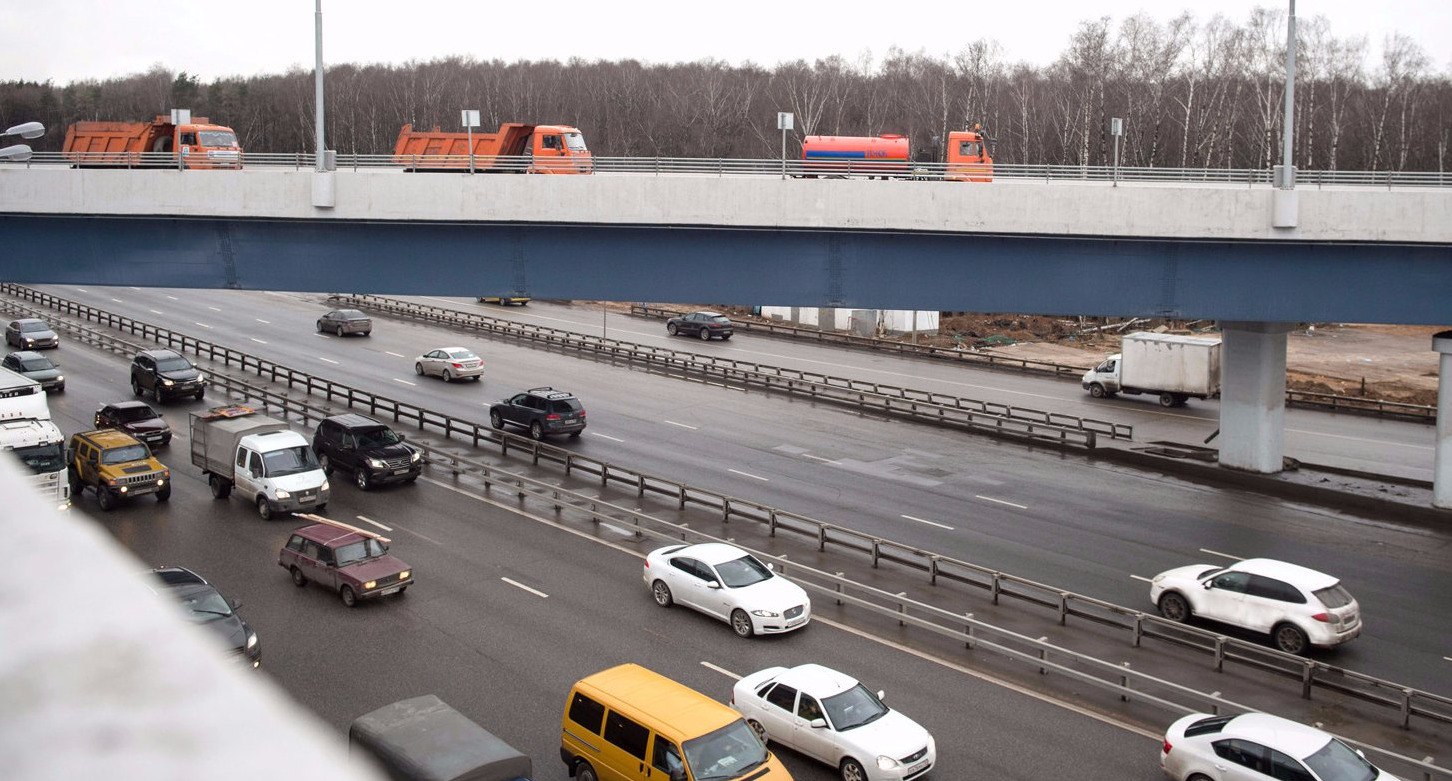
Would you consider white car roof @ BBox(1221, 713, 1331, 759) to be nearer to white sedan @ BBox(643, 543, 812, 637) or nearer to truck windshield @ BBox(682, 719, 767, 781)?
truck windshield @ BBox(682, 719, 767, 781)

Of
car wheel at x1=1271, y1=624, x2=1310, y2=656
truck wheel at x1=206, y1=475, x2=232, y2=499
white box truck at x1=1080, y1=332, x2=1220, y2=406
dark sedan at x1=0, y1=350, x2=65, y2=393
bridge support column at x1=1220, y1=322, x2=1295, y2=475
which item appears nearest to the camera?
car wheel at x1=1271, y1=624, x2=1310, y2=656

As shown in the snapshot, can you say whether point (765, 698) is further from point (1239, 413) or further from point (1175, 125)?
point (1175, 125)

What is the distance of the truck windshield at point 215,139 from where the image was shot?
3706 cm

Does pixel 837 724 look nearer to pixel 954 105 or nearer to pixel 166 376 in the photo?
pixel 166 376

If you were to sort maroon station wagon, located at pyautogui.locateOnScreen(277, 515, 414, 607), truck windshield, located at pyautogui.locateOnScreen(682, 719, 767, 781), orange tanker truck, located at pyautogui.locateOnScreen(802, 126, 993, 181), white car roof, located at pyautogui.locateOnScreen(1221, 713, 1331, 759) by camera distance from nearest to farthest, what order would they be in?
truck windshield, located at pyautogui.locateOnScreen(682, 719, 767, 781), white car roof, located at pyautogui.locateOnScreen(1221, 713, 1331, 759), maroon station wagon, located at pyautogui.locateOnScreen(277, 515, 414, 607), orange tanker truck, located at pyautogui.locateOnScreen(802, 126, 993, 181)

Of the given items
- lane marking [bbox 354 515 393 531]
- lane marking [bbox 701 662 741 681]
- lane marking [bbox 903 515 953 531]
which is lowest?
lane marking [bbox 701 662 741 681]

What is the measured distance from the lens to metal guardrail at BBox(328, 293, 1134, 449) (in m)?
37.0

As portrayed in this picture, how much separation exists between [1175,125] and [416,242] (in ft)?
202

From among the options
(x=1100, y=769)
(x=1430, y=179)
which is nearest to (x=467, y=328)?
(x=1430, y=179)

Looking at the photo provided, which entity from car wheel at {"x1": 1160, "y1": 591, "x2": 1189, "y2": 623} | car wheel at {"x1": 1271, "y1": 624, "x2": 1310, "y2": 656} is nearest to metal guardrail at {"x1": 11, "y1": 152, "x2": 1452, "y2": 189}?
car wheel at {"x1": 1160, "y1": 591, "x2": 1189, "y2": 623}

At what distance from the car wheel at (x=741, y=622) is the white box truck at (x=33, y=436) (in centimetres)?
1469

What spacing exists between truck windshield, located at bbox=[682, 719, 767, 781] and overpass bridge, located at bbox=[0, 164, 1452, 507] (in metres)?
14.6

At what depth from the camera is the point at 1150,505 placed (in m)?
29.2

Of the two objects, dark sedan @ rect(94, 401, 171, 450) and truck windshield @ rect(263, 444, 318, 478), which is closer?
truck windshield @ rect(263, 444, 318, 478)
